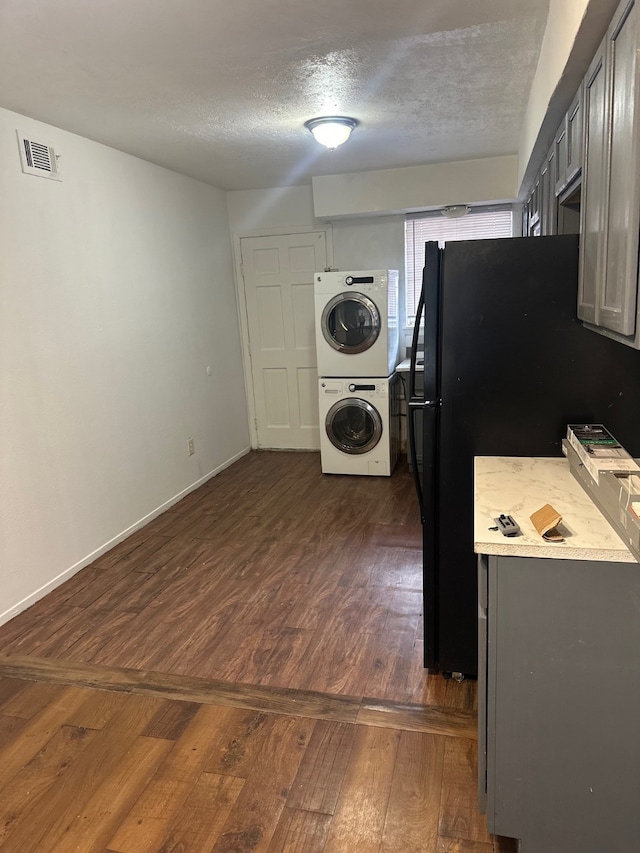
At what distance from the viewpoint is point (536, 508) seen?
1562mm

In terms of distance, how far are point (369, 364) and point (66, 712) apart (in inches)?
124

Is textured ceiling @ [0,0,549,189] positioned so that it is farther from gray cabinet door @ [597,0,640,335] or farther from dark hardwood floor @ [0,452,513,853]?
dark hardwood floor @ [0,452,513,853]

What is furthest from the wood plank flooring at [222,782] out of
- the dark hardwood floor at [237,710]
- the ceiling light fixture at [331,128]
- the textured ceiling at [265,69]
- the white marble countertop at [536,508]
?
the ceiling light fixture at [331,128]

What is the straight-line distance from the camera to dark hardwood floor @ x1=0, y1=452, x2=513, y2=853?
5.32 ft

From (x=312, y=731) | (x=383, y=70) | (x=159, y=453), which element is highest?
(x=383, y=70)

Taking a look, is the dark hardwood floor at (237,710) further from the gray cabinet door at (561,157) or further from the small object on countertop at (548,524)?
the gray cabinet door at (561,157)

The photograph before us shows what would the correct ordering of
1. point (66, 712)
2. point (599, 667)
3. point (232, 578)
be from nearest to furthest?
point (599, 667) → point (66, 712) → point (232, 578)

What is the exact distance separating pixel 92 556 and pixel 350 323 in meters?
2.54

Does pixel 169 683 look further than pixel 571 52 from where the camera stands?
Yes

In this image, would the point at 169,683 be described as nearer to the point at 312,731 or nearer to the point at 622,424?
the point at 312,731

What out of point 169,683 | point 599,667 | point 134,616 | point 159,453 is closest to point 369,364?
point 159,453

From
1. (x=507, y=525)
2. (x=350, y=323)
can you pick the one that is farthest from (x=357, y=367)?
(x=507, y=525)

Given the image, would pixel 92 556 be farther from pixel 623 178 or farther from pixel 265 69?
pixel 623 178

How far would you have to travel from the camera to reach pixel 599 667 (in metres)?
1.35
